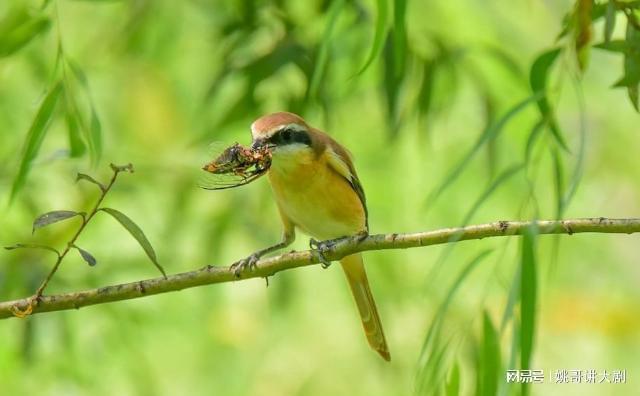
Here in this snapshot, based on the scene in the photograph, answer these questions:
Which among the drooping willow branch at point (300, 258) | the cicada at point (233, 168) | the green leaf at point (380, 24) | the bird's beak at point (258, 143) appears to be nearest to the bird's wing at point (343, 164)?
the bird's beak at point (258, 143)

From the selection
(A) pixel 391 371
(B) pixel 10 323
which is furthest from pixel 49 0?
(A) pixel 391 371

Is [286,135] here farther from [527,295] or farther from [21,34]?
[527,295]

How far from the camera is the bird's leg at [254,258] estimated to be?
10.0 ft

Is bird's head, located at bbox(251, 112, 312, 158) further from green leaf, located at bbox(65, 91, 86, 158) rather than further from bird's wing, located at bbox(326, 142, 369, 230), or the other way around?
green leaf, located at bbox(65, 91, 86, 158)

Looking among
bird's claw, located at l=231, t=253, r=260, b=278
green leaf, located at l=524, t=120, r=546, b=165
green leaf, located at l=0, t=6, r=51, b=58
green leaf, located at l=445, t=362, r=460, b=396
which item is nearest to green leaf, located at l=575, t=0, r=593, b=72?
green leaf, located at l=524, t=120, r=546, b=165

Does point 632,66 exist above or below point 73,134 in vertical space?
above

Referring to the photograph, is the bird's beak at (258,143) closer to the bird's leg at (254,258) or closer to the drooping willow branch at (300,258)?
the bird's leg at (254,258)

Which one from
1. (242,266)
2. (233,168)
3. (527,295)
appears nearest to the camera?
(527,295)

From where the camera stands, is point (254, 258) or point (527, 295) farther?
point (254, 258)

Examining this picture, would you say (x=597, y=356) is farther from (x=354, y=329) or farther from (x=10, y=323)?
(x=10, y=323)

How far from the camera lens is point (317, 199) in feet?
13.9

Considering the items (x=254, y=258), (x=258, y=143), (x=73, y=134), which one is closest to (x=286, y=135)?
(x=258, y=143)

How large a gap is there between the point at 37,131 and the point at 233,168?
70 cm

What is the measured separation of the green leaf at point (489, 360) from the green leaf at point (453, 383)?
10 centimetres
